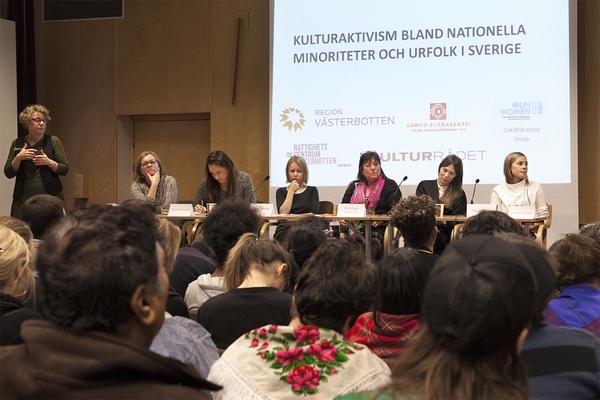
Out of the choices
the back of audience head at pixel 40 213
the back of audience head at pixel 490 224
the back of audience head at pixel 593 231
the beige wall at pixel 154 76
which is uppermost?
the beige wall at pixel 154 76

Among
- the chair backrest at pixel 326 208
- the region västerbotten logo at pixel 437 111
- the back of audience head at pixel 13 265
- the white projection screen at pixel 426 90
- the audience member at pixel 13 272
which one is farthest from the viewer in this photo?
the region västerbotten logo at pixel 437 111

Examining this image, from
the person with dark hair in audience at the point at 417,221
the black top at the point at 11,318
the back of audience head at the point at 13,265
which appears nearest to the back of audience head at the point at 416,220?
the person with dark hair in audience at the point at 417,221

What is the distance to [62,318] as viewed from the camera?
3.03 feet

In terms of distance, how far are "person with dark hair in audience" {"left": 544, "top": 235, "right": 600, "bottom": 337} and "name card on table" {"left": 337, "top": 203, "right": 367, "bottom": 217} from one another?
3.03 metres

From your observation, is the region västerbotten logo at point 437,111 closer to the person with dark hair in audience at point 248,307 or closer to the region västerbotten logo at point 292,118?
the region västerbotten logo at point 292,118

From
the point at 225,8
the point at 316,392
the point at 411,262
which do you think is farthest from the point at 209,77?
the point at 316,392

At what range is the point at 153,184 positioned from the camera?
575cm

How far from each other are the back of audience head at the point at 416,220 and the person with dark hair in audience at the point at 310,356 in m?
1.58

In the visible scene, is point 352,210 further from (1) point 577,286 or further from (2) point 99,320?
(2) point 99,320

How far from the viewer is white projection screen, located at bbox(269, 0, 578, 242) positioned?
6344mm

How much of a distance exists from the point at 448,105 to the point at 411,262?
16.0 ft

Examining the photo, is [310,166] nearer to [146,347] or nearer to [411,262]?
[411,262]

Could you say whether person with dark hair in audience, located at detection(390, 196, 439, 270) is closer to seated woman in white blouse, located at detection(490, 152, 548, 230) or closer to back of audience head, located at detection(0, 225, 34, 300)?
back of audience head, located at detection(0, 225, 34, 300)

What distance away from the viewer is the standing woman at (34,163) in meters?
5.53
